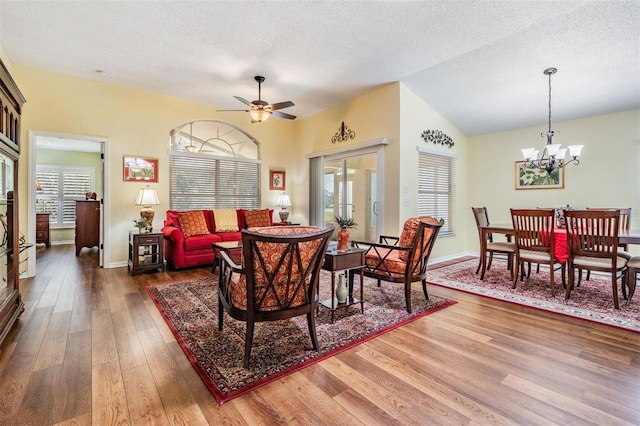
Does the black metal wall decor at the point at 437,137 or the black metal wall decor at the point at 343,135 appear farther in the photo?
the black metal wall decor at the point at 343,135

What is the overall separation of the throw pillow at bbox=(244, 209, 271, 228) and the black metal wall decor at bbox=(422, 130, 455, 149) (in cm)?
322

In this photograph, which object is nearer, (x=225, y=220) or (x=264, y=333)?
(x=264, y=333)

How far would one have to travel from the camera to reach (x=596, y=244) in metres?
3.16

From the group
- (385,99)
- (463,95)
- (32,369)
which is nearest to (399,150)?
(385,99)

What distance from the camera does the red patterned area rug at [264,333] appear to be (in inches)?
75.1

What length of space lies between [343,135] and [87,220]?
5.54 m

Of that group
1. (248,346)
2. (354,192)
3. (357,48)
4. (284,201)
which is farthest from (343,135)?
(248,346)

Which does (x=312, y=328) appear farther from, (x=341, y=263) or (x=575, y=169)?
(x=575, y=169)

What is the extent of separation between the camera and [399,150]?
4773 mm

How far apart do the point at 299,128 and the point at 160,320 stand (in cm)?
520

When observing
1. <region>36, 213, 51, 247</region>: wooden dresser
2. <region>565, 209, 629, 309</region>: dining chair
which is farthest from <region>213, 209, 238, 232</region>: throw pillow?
<region>36, 213, 51, 247</region>: wooden dresser

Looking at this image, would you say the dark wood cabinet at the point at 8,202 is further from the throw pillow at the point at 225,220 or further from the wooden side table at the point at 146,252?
the throw pillow at the point at 225,220

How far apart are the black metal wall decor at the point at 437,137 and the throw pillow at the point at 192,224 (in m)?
4.02

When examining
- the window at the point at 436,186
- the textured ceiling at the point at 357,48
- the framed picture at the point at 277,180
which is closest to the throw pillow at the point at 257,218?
the framed picture at the point at 277,180
